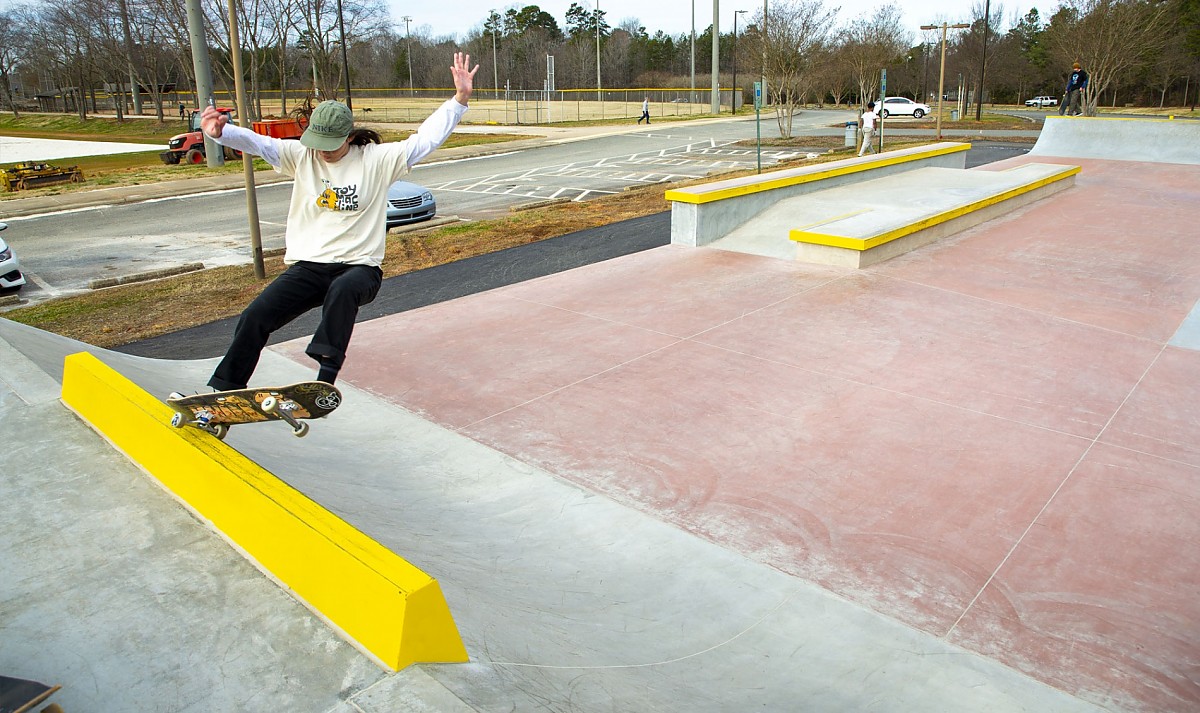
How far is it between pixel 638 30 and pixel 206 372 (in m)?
117

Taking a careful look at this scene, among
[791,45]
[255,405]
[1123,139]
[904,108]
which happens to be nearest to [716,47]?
[904,108]

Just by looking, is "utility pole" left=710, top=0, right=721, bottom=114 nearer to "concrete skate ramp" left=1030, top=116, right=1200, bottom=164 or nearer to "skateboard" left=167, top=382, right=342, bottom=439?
"concrete skate ramp" left=1030, top=116, right=1200, bottom=164

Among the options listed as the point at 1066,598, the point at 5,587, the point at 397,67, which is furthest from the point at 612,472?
the point at 397,67

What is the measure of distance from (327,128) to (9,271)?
10.1 m

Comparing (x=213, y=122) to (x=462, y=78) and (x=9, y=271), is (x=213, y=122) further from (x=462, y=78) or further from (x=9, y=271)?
(x=9, y=271)

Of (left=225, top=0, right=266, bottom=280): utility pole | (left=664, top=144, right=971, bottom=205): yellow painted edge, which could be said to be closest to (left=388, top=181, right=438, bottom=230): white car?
(left=225, top=0, right=266, bottom=280): utility pole

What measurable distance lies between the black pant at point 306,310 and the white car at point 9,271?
31.8 feet

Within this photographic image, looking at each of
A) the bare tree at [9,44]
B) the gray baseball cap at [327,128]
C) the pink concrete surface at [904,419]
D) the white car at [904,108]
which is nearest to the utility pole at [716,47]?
the white car at [904,108]

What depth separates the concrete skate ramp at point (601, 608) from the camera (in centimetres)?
293

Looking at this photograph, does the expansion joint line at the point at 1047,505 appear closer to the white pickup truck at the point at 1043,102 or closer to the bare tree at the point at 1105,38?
the bare tree at the point at 1105,38

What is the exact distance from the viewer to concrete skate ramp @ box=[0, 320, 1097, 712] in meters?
2.93

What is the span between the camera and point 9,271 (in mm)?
11352

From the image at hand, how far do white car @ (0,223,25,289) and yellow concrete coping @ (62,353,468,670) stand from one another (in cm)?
930

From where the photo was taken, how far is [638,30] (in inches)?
4461
